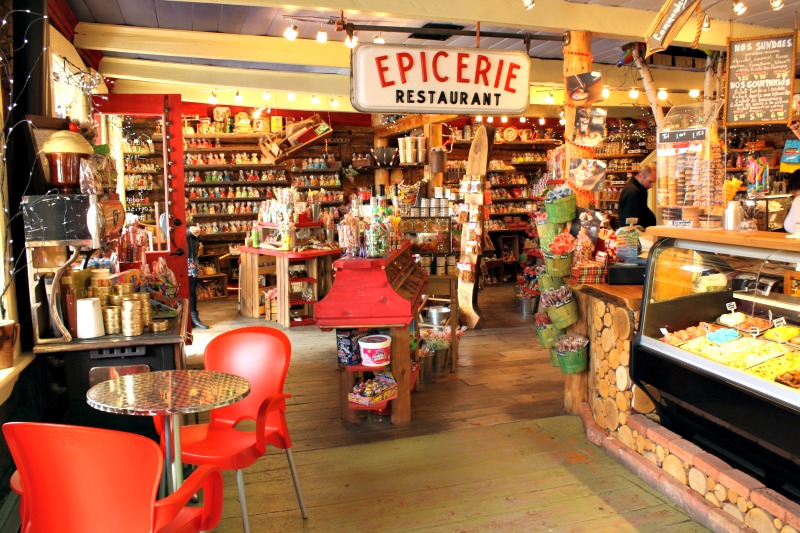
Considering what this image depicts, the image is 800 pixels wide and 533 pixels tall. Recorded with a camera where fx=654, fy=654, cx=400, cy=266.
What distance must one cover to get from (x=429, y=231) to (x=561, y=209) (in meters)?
2.57

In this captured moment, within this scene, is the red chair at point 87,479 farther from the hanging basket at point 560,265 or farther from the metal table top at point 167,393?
the hanging basket at point 560,265

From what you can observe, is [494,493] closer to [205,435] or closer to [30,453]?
[205,435]

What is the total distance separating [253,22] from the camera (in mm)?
7035

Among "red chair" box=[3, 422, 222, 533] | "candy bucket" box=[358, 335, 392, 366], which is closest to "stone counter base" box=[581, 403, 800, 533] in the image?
"candy bucket" box=[358, 335, 392, 366]

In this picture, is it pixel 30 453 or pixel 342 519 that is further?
pixel 342 519

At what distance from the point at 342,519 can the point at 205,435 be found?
0.84m

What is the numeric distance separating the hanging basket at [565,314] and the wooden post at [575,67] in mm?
1130

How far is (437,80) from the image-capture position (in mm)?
4418

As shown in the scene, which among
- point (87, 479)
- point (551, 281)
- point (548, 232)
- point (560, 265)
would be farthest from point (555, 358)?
point (87, 479)

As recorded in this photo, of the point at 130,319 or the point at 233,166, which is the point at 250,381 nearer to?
the point at 130,319

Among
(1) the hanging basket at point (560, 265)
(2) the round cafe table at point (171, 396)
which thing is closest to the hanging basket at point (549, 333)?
(1) the hanging basket at point (560, 265)

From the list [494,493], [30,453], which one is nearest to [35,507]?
[30,453]

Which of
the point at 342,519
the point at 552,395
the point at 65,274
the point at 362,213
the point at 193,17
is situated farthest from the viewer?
the point at 193,17

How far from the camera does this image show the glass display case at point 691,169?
12.0 feet
